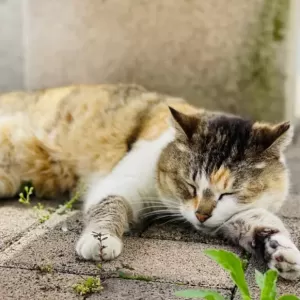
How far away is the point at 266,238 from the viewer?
1779 mm

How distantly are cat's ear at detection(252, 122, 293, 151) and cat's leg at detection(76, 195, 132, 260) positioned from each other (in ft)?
1.76

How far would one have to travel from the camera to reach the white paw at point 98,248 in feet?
5.56

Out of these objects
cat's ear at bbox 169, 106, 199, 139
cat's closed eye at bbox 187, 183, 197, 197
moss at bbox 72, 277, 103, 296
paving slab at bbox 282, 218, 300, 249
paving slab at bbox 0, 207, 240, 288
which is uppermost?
cat's ear at bbox 169, 106, 199, 139

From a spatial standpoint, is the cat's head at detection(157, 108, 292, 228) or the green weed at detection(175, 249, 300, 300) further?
the cat's head at detection(157, 108, 292, 228)

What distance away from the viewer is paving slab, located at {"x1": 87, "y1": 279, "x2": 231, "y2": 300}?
147 centimetres

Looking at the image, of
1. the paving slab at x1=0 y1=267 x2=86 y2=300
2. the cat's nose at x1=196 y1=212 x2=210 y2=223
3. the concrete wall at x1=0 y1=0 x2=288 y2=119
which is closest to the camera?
the paving slab at x1=0 y1=267 x2=86 y2=300

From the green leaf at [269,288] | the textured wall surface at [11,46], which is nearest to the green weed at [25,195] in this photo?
the green leaf at [269,288]

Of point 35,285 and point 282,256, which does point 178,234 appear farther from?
point 35,285

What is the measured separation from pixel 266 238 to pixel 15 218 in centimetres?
98

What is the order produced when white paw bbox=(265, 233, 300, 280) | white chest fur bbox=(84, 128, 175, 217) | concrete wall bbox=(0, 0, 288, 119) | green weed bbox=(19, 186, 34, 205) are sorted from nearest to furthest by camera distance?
1. white paw bbox=(265, 233, 300, 280)
2. white chest fur bbox=(84, 128, 175, 217)
3. green weed bbox=(19, 186, 34, 205)
4. concrete wall bbox=(0, 0, 288, 119)

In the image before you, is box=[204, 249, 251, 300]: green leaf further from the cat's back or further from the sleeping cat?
the cat's back

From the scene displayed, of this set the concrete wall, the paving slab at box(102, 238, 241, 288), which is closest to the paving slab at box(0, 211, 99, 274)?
the paving slab at box(102, 238, 241, 288)

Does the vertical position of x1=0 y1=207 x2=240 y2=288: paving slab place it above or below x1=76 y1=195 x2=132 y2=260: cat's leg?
below

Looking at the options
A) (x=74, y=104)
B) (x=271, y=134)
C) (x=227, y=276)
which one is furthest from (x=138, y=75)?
(x=227, y=276)
